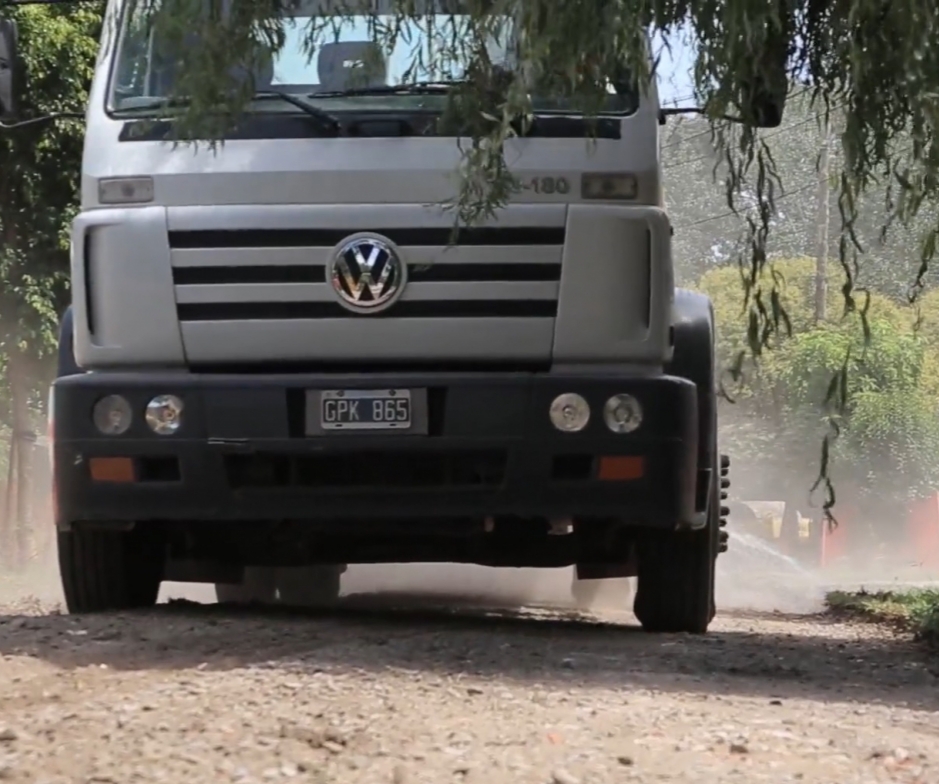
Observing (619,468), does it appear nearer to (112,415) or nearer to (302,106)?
(302,106)

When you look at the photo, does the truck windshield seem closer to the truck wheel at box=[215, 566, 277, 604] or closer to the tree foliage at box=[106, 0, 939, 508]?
the tree foliage at box=[106, 0, 939, 508]

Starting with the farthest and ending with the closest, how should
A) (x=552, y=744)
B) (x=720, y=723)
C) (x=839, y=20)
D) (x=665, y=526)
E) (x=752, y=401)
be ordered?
(x=752, y=401), (x=665, y=526), (x=839, y=20), (x=720, y=723), (x=552, y=744)

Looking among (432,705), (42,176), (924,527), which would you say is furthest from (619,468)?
(924,527)

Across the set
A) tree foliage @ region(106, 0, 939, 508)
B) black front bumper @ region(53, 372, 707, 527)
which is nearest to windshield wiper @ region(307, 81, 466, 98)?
tree foliage @ region(106, 0, 939, 508)

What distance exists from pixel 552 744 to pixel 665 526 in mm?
2325

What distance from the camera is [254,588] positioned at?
9.70 m

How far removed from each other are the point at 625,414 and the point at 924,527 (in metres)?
37.8

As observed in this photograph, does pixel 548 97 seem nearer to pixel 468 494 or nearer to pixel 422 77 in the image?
pixel 422 77

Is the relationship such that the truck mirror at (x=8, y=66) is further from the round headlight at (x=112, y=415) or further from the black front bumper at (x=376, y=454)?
the round headlight at (x=112, y=415)

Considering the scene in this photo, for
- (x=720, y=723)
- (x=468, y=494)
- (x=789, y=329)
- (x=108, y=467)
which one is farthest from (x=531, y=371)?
(x=720, y=723)

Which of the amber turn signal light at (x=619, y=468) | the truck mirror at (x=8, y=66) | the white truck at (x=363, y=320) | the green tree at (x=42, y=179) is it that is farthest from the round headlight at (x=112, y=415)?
the green tree at (x=42, y=179)

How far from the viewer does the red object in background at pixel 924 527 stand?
4212 cm

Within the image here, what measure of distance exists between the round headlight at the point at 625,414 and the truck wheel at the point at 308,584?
134 inches

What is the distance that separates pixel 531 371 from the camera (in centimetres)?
668
